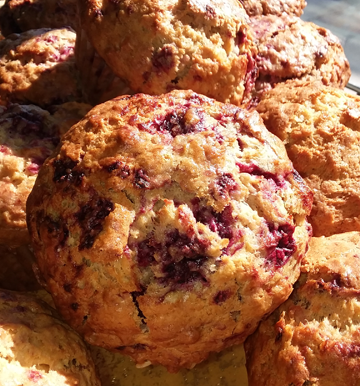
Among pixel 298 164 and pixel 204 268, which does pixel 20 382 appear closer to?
pixel 204 268

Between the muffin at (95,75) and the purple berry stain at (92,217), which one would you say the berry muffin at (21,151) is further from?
the purple berry stain at (92,217)

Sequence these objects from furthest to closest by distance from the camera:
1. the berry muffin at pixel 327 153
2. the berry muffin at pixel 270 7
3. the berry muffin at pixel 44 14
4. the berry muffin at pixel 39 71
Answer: the berry muffin at pixel 44 14 < the berry muffin at pixel 270 7 < the berry muffin at pixel 39 71 < the berry muffin at pixel 327 153

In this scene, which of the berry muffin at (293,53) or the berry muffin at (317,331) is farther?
the berry muffin at (293,53)

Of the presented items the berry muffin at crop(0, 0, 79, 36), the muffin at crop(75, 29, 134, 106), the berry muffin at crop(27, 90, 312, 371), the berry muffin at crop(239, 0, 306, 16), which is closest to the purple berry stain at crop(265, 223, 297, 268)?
the berry muffin at crop(27, 90, 312, 371)

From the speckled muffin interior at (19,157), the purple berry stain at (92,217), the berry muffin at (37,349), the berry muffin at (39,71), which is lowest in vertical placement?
the berry muffin at (37,349)

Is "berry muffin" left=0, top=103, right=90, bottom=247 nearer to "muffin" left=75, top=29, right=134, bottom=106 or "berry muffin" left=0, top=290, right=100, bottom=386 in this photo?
"muffin" left=75, top=29, right=134, bottom=106

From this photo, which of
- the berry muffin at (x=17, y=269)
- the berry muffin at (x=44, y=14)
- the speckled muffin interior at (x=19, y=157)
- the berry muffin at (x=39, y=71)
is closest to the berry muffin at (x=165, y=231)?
the speckled muffin interior at (x=19, y=157)

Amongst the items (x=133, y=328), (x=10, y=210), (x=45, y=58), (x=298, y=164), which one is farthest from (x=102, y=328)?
(x=45, y=58)
